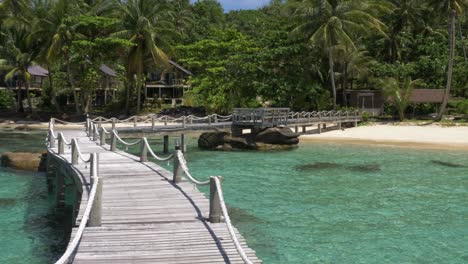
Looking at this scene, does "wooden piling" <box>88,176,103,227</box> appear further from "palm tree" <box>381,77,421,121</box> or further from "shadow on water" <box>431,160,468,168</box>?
"palm tree" <box>381,77,421,121</box>

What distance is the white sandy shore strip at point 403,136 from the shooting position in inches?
1383

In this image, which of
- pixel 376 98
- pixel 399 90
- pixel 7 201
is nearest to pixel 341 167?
pixel 7 201

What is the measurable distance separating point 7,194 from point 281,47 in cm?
3373

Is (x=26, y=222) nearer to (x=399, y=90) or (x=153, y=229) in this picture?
(x=153, y=229)

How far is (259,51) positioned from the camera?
1929 inches

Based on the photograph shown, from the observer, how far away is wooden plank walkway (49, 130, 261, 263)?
723cm

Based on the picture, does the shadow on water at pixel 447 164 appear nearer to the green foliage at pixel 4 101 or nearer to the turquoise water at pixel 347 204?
the turquoise water at pixel 347 204

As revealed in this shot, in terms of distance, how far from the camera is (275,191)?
62.5 ft

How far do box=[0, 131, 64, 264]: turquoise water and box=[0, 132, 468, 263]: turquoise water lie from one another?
26 millimetres

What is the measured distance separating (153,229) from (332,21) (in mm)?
36735

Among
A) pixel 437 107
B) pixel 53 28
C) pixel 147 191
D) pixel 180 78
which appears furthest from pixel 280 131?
pixel 180 78

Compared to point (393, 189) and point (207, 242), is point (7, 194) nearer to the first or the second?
point (207, 242)

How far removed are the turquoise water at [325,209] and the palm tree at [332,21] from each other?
17030 mm

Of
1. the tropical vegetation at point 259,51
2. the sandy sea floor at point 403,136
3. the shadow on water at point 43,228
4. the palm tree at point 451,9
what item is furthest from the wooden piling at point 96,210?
the palm tree at point 451,9
